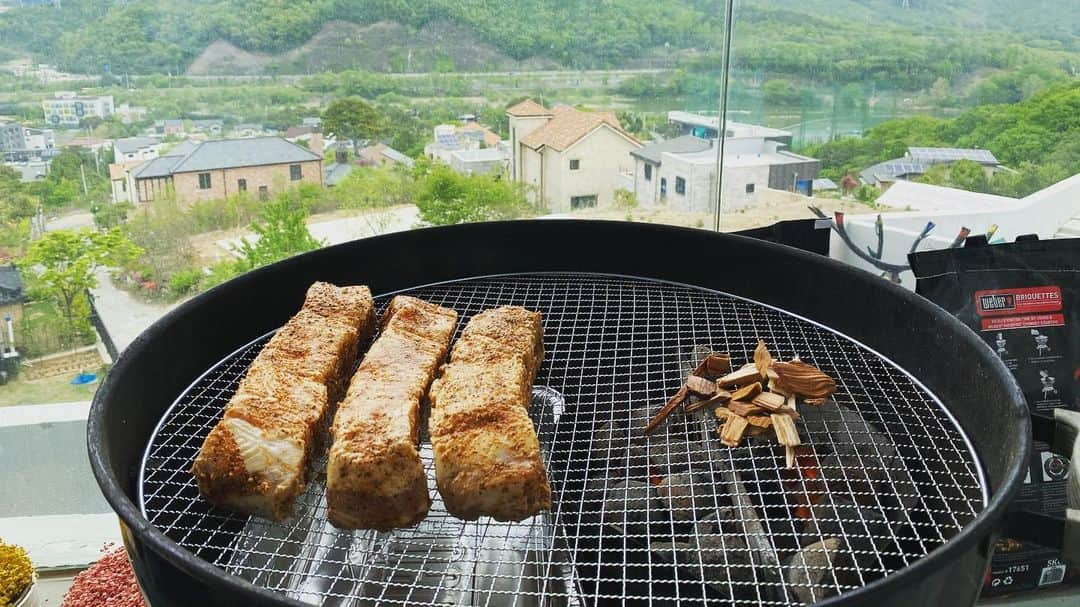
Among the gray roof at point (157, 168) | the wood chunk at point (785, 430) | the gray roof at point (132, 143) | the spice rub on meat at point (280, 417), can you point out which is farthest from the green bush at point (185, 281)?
the wood chunk at point (785, 430)

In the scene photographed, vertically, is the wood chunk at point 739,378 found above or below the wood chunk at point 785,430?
above

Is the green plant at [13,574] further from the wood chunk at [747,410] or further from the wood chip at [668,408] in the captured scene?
the wood chunk at [747,410]

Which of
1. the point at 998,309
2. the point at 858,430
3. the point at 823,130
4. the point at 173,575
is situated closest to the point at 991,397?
the point at 858,430

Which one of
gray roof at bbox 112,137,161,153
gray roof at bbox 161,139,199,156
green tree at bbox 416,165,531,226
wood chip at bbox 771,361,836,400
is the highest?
gray roof at bbox 112,137,161,153

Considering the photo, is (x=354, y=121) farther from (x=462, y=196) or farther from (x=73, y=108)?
(x=73, y=108)

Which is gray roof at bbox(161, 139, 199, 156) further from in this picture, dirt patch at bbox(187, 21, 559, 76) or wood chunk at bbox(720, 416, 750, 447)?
wood chunk at bbox(720, 416, 750, 447)

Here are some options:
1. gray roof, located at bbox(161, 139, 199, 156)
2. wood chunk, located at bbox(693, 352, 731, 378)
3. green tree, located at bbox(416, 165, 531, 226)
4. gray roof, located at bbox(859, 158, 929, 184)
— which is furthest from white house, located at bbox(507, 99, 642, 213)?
wood chunk, located at bbox(693, 352, 731, 378)
